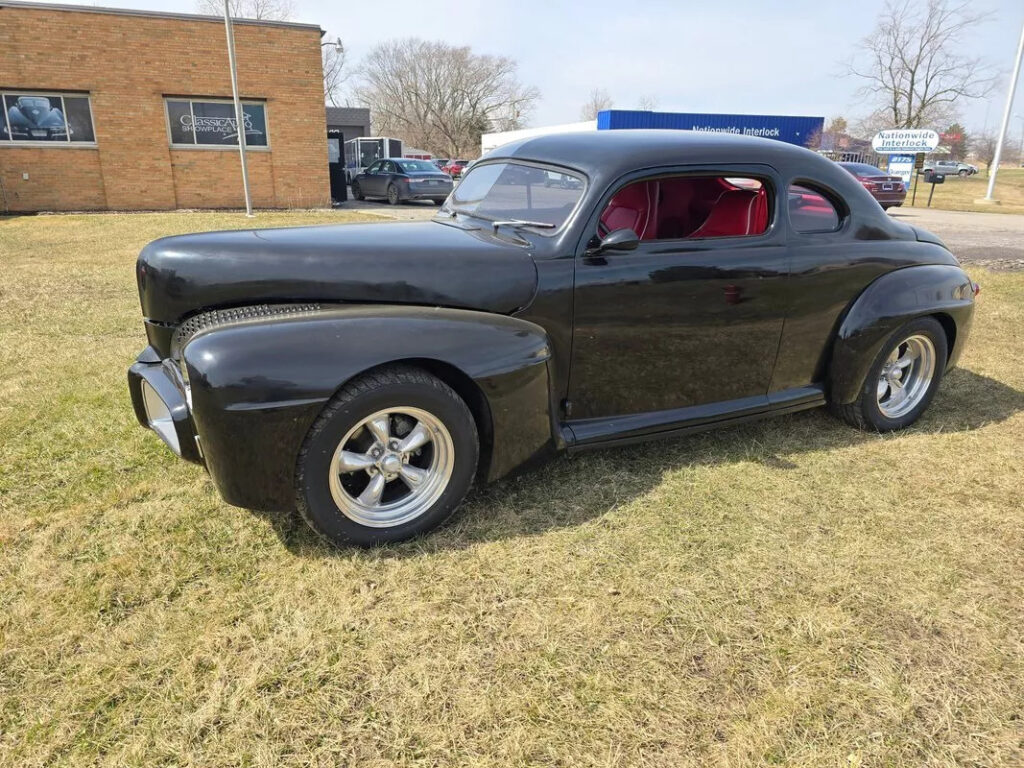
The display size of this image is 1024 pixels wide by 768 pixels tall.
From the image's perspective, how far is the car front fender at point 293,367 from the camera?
2.36 meters

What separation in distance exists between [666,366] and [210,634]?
226 centimetres

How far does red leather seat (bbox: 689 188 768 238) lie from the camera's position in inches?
146

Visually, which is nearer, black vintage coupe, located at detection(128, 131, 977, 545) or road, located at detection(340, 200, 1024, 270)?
black vintage coupe, located at detection(128, 131, 977, 545)

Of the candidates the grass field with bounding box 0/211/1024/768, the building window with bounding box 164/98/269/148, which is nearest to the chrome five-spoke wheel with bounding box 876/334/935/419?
the grass field with bounding box 0/211/1024/768

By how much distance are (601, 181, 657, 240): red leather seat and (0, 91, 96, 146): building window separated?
55.7ft

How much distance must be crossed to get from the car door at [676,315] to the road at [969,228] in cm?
699

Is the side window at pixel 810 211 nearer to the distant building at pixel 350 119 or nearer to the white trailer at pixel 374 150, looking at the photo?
the white trailer at pixel 374 150

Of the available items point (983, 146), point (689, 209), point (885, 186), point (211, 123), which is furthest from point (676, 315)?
point (983, 146)

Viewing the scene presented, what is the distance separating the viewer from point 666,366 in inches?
131

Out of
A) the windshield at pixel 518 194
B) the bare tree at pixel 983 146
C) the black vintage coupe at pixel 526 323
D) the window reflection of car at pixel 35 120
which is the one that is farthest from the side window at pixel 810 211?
the bare tree at pixel 983 146

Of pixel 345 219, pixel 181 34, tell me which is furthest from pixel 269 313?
pixel 181 34

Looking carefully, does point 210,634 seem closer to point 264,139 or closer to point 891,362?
point 891,362

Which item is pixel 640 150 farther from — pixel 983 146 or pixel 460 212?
pixel 983 146

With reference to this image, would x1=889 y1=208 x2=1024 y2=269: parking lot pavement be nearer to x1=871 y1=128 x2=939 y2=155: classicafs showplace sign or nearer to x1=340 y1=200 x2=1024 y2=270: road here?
x1=340 y1=200 x2=1024 y2=270: road
